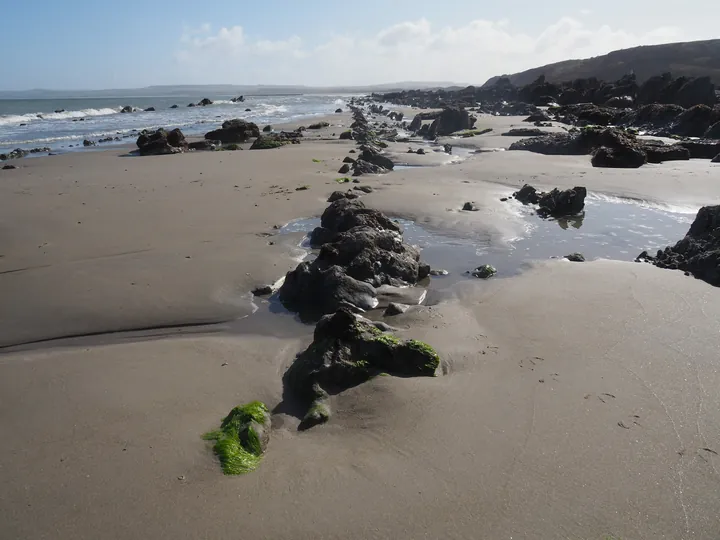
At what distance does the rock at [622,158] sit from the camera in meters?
14.8

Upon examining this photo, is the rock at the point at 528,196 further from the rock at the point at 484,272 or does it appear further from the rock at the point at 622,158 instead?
the rock at the point at 622,158

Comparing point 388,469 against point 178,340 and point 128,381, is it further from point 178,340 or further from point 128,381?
point 178,340

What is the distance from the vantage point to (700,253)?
21.9 ft

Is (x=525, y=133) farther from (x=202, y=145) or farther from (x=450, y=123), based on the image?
(x=202, y=145)

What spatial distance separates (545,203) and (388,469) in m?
8.29

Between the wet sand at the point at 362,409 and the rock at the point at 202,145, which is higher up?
the rock at the point at 202,145

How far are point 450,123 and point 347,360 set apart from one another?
2526 centimetres

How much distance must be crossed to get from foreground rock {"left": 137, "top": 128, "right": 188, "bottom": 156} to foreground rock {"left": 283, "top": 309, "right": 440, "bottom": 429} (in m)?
17.4

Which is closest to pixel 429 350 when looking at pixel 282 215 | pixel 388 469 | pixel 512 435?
pixel 512 435

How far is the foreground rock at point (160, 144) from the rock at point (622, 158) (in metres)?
15.5

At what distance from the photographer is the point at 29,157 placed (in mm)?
18906

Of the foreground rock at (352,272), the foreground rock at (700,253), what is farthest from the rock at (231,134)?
the foreground rock at (700,253)

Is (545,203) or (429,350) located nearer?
(429,350)

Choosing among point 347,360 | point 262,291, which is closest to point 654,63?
point 262,291
